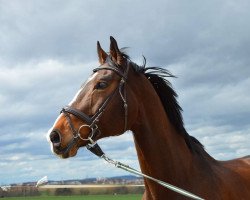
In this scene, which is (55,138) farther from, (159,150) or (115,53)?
(115,53)

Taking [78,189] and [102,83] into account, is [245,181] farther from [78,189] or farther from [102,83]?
[78,189]

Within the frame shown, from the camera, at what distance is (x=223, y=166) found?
632 cm

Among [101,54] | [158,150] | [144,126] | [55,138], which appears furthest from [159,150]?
[101,54]

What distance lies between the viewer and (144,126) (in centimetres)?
565

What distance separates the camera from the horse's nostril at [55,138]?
5102 millimetres

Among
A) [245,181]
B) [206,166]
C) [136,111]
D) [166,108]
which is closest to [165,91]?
[166,108]

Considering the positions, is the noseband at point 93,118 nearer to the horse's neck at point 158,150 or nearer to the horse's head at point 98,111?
the horse's head at point 98,111

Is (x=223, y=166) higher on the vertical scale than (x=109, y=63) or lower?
lower

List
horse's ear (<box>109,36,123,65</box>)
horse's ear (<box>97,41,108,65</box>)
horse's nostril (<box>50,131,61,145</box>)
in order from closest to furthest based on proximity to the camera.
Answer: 1. horse's nostril (<box>50,131,61,145</box>)
2. horse's ear (<box>109,36,123,65</box>)
3. horse's ear (<box>97,41,108,65</box>)

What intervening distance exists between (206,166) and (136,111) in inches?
43.5

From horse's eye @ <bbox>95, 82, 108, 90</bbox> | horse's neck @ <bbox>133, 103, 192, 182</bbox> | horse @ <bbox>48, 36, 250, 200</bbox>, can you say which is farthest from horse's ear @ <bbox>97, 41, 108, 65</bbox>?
horse's neck @ <bbox>133, 103, 192, 182</bbox>

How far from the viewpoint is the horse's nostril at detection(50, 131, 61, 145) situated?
16.7ft

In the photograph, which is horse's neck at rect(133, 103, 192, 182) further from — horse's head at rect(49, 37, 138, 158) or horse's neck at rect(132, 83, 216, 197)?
horse's head at rect(49, 37, 138, 158)

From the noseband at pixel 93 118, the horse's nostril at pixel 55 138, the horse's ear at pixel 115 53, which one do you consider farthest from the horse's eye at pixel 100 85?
the horse's nostril at pixel 55 138
